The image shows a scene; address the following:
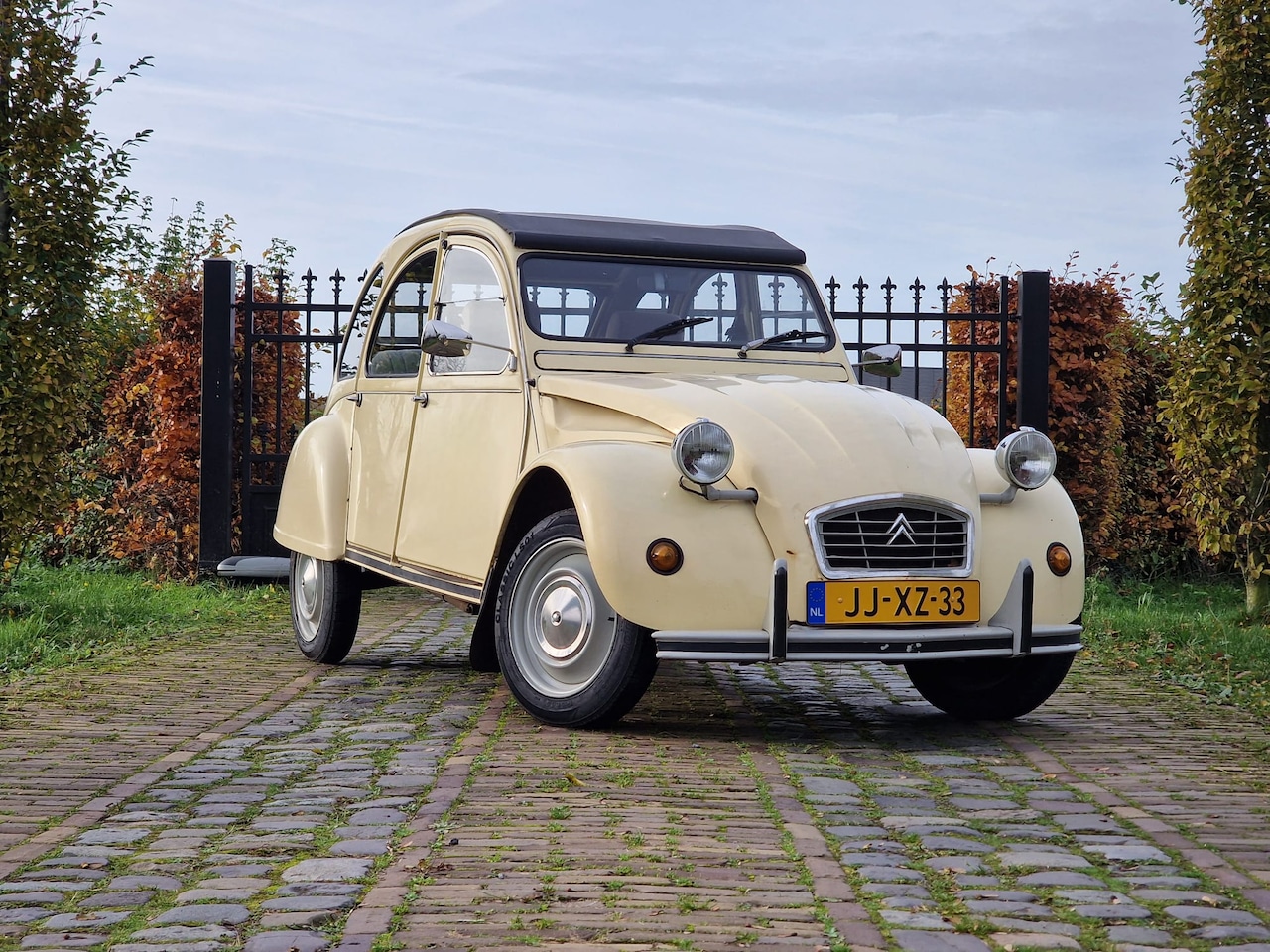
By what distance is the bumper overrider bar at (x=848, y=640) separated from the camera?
5457mm

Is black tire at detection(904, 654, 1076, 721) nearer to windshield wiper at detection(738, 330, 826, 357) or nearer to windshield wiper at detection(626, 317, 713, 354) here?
windshield wiper at detection(738, 330, 826, 357)

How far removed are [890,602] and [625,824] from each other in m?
1.68

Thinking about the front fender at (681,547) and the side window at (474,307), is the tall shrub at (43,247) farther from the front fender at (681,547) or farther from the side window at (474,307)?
the front fender at (681,547)

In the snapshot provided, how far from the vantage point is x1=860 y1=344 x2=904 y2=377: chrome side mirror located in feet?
24.8

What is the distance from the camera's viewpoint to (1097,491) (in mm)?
12555

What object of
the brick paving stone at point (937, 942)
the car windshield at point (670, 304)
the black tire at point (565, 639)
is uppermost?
the car windshield at point (670, 304)

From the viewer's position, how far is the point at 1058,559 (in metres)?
6.05

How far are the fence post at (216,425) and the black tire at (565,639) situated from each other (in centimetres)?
662

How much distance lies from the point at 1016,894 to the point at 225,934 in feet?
6.26

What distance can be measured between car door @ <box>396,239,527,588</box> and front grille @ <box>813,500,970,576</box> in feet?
5.02

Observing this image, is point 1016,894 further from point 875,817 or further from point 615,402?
point 615,402

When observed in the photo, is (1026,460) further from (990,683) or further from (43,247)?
(43,247)

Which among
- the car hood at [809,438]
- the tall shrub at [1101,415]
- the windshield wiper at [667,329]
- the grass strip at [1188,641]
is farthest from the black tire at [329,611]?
the tall shrub at [1101,415]

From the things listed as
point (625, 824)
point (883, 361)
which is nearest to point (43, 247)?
point (883, 361)
